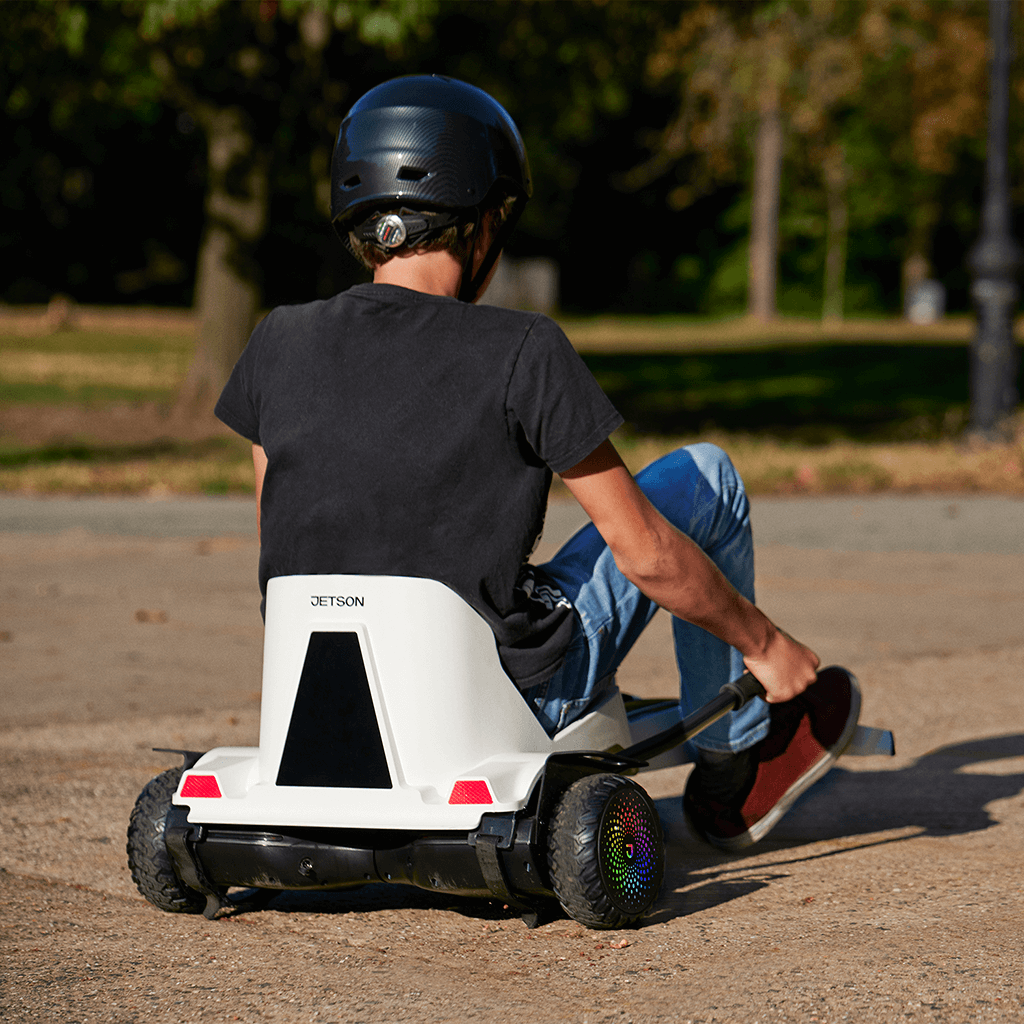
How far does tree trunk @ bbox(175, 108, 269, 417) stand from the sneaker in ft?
36.6

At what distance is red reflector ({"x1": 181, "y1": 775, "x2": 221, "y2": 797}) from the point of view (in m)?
2.78

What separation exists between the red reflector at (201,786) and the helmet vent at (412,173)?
1093 mm

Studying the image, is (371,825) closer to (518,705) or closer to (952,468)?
(518,705)

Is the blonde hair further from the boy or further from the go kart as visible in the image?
the go kart

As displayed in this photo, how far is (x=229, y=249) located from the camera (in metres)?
14.3

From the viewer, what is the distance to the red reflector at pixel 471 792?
103 inches

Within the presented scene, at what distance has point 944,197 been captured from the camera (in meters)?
53.6

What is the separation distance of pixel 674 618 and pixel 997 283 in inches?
337

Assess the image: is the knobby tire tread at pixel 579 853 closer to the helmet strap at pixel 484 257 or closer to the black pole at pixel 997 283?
the helmet strap at pixel 484 257

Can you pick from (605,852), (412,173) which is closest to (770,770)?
(605,852)

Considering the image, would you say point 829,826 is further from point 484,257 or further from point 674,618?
point 484,257

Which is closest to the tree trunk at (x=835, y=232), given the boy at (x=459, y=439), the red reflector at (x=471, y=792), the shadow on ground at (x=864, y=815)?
the shadow on ground at (x=864, y=815)

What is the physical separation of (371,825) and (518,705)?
1.09 feet

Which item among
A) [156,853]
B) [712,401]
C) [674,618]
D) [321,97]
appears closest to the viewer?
[156,853]
